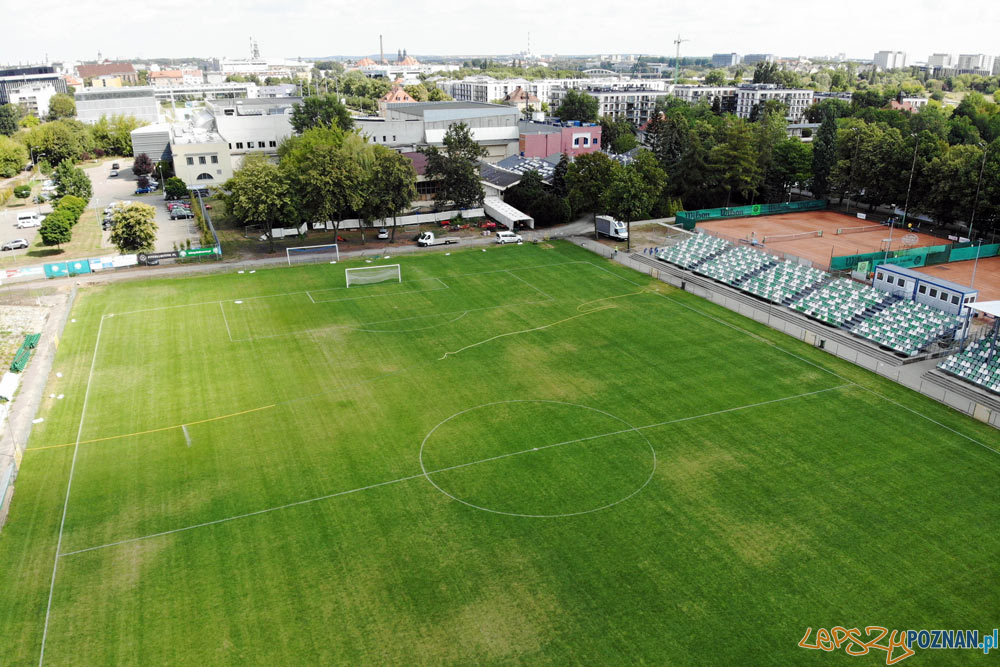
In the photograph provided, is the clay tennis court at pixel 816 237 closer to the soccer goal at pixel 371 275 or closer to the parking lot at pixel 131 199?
the soccer goal at pixel 371 275

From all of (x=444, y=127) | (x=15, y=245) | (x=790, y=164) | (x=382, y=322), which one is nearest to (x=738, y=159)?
(x=790, y=164)

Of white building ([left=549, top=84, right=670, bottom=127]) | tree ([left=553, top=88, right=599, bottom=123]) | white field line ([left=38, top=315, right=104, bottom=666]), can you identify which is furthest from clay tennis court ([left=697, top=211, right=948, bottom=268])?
white building ([left=549, top=84, right=670, bottom=127])

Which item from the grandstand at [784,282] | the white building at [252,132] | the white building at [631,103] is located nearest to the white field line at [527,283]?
the grandstand at [784,282]

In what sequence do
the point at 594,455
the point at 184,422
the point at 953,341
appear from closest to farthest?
the point at 594,455, the point at 184,422, the point at 953,341

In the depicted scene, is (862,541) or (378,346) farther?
(378,346)

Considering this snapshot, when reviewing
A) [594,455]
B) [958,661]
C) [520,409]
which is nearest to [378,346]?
[520,409]

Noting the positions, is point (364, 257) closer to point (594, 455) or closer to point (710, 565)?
point (594, 455)
